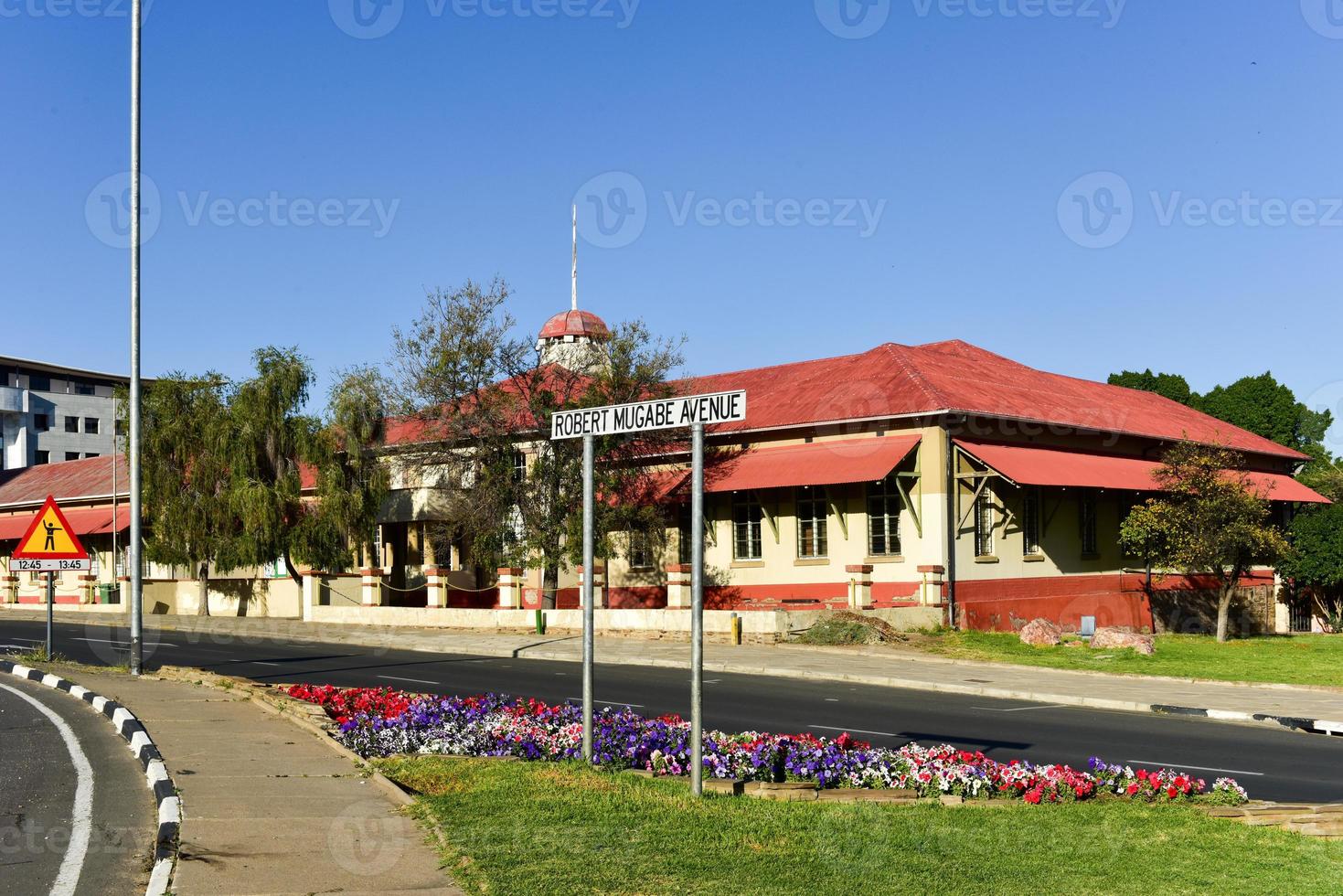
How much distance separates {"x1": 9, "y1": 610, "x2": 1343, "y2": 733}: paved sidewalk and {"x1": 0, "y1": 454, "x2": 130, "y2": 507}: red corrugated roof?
867 inches

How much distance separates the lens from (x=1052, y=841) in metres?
7.86

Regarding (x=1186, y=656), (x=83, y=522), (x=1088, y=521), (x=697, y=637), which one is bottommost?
(x=1186, y=656)

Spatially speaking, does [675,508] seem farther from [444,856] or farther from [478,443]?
[444,856]

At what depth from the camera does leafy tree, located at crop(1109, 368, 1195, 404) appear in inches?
2494

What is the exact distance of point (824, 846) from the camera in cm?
748

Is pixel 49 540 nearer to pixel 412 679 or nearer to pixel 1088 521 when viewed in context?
pixel 412 679

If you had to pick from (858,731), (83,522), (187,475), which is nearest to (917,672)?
(858,731)

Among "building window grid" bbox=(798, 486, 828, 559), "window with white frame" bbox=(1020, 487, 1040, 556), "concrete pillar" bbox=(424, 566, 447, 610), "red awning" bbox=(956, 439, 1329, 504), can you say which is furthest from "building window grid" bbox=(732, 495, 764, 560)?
"concrete pillar" bbox=(424, 566, 447, 610)

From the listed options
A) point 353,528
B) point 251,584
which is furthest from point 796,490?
point 251,584

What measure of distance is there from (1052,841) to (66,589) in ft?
169

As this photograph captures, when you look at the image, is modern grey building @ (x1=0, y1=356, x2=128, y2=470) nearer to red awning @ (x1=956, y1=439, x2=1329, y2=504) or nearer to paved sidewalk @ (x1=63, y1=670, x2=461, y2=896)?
red awning @ (x1=956, y1=439, x2=1329, y2=504)

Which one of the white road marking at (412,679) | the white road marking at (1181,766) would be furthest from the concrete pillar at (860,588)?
the white road marking at (1181,766)

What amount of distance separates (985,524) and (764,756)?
23.8 metres

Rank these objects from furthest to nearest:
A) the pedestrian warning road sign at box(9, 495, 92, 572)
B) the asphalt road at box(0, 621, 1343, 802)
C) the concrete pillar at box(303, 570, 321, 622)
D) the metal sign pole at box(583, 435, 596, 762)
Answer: the concrete pillar at box(303, 570, 321, 622), the pedestrian warning road sign at box(9, 495, 92, 572), the asphalt road at box(0, 621, 1343, 802), the metal sign pole at box(583, 435, 596, 762)
